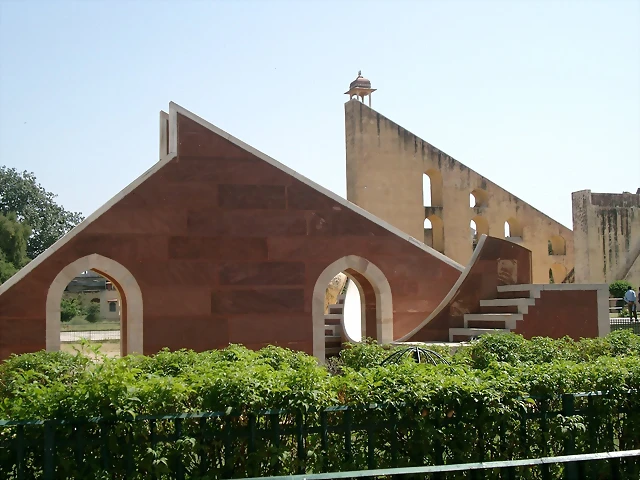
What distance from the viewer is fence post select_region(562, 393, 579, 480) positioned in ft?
14.6

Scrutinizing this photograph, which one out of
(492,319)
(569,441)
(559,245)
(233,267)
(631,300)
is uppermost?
(559,245)

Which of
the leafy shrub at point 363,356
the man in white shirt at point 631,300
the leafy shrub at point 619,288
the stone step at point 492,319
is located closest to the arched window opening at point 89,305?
the leafy shrub at point 619,288

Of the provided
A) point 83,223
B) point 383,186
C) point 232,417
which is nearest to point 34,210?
point 383,186

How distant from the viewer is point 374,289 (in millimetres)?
12930

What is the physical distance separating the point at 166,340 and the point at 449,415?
24.6ft

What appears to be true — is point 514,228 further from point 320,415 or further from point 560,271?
point 320,415

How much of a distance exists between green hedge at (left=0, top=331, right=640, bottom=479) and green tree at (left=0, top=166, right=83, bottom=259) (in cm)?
4804

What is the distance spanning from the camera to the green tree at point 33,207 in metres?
49.6

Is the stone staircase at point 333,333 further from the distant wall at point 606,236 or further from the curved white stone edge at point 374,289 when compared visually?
the distant wall at point 606,236

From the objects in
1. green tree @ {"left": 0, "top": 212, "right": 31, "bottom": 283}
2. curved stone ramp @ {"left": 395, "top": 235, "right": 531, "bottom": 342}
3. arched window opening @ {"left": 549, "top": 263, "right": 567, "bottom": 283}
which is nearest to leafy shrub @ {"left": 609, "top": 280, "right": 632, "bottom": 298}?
arched window opening @ {"left": 549, "top": 263, "right": 567, "bottom": 283}

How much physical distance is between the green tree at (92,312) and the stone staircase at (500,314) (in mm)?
40123

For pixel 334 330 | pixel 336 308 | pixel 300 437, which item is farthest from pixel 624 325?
pixel 300 437

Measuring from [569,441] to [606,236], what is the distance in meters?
18.0

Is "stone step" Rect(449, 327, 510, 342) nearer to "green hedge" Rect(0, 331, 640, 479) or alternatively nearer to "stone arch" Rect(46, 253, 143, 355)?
"stone arch" Rect(46, 253, 143, 355)
